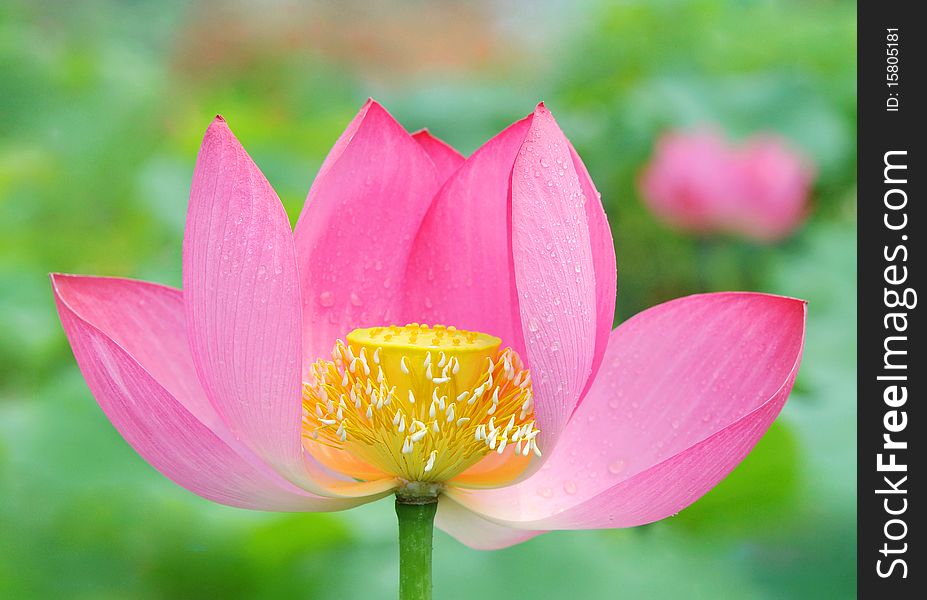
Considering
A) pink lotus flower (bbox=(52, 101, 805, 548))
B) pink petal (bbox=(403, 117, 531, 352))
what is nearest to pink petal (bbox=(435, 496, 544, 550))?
pink lotus flower (bbox=(52, 101, 805, 548))

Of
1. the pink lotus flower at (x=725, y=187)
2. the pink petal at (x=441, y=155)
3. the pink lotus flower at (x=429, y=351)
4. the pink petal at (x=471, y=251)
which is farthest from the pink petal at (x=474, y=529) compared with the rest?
the pink lotus flower at (x=725, y=187)

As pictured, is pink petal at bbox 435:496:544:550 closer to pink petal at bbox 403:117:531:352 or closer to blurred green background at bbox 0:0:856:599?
pink petal at bbox 403:117:531:352

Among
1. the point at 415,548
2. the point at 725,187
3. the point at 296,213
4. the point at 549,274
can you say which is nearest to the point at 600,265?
the point at 549,274

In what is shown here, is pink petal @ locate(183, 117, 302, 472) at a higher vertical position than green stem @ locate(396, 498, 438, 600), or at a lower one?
higher

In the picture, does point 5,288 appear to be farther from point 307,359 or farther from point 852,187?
point 852,187

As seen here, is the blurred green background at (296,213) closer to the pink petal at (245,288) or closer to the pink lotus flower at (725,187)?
the pink lotus flower at (725,187)
